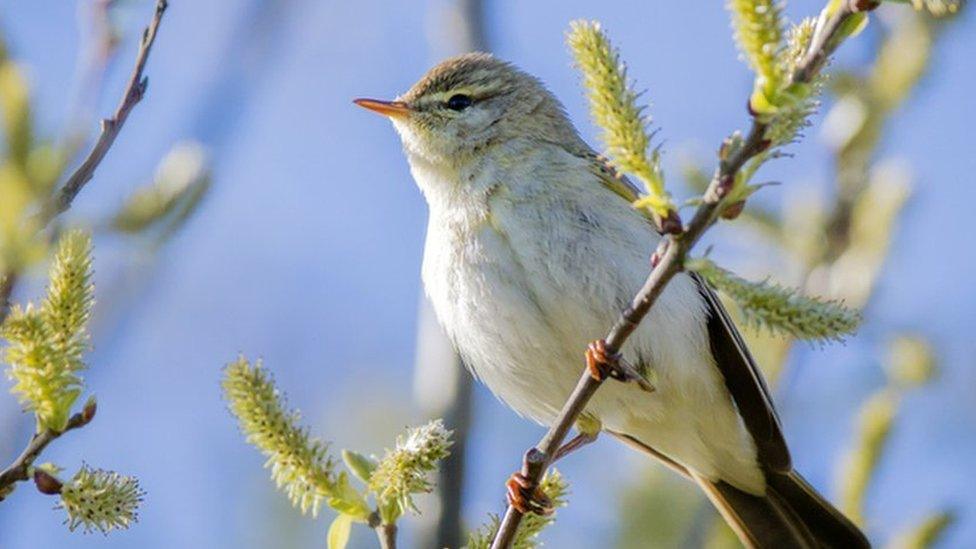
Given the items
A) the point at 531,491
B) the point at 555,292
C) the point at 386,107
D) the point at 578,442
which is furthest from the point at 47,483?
the point at 386,107

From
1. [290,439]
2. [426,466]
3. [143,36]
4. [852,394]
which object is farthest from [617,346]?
[852,394]

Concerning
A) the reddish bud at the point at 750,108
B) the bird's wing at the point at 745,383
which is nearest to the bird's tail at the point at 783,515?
the bird's wing at the point at 745,383

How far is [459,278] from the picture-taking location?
3775mm

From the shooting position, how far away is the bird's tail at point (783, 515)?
13.2ft

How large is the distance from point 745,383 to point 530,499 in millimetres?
1558

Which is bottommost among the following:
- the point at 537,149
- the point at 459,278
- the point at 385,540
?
the point at 385,540

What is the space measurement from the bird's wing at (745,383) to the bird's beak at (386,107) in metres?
1.31

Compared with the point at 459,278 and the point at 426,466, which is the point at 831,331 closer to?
the point at 426,466

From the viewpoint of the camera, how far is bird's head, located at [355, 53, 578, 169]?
14.1 ft

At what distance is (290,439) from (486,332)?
1.72m

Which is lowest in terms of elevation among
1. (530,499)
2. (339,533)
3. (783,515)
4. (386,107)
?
(783,515)

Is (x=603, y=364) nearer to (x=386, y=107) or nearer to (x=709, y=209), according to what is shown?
(x=709, y=209)

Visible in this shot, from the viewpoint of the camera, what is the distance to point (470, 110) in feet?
15.0

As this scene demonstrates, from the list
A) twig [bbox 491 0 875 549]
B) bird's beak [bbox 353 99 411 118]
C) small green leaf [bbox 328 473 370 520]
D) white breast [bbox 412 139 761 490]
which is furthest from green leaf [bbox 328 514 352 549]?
bird's beak [bbox 353 99 411 118]
